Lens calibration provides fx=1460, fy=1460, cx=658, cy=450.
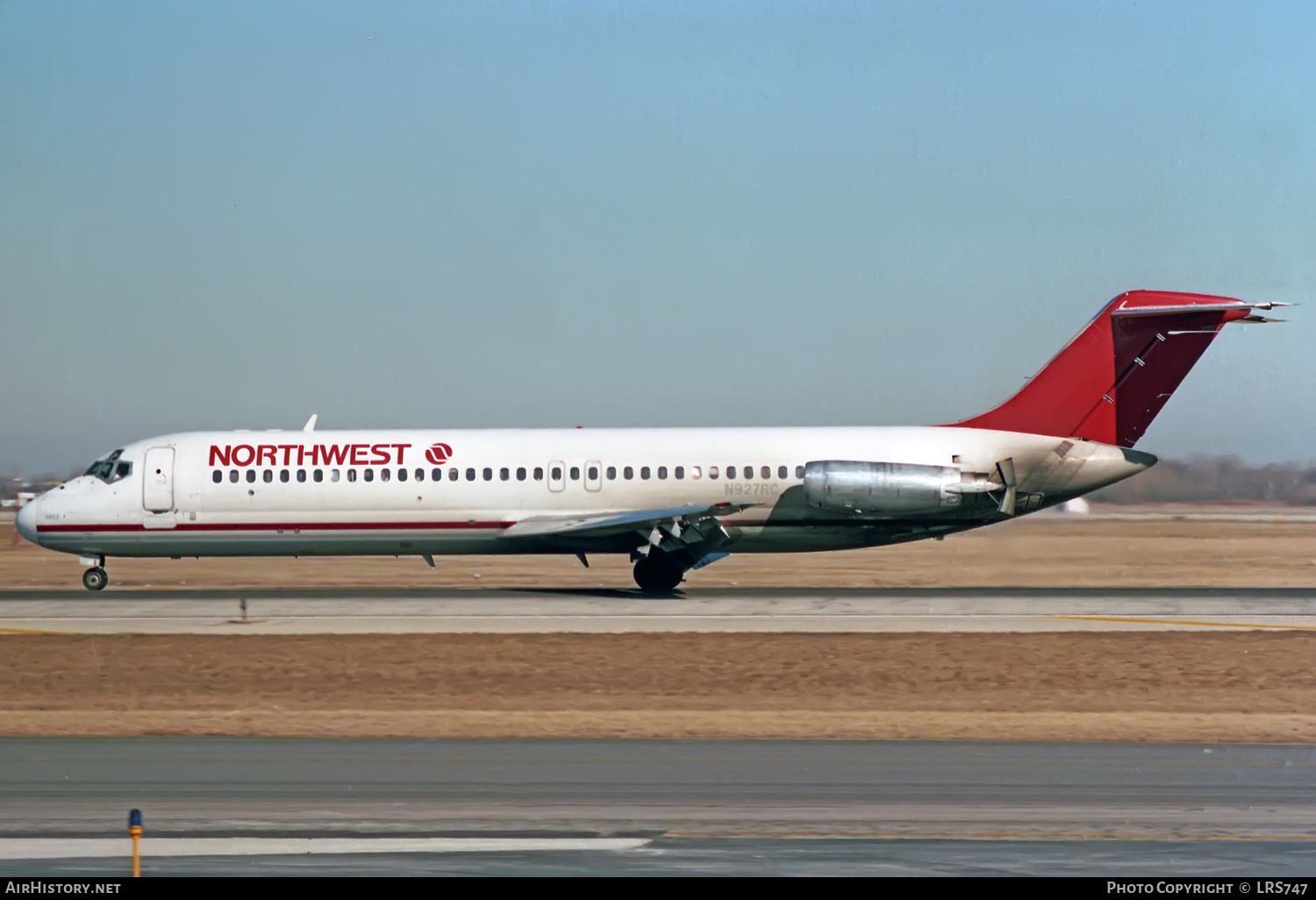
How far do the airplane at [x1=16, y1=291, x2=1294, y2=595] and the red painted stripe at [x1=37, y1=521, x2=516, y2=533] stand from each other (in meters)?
0.04

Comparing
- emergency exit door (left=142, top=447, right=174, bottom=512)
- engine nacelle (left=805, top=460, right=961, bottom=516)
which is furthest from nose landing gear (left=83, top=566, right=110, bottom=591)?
engine nacelle (left=805, top=460, right=961, bottom=516)

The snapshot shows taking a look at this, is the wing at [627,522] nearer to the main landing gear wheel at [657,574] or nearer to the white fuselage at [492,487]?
the white fuselage at [492,487]

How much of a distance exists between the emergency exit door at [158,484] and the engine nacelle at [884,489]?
49.2 ft

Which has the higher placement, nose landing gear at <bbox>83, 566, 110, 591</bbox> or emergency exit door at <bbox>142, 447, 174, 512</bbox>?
emergency exit door at <bbox>142, 447, 174, 512</bbox>

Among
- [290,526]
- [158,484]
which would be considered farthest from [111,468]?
[290,526]

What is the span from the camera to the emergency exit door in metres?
34.4

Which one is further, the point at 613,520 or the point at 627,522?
the point at 613,520

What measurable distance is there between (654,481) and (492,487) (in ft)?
12.3

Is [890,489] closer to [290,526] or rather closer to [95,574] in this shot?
[290,526]

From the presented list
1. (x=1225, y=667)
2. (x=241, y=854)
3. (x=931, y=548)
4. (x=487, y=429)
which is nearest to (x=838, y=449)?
(x=487, y=429)

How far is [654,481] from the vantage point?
110 ft

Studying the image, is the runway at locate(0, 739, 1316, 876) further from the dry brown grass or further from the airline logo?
the airline logo

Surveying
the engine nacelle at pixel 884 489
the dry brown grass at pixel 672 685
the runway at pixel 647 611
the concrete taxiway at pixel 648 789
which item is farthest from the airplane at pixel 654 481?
the concrete taxiway at pixel 648 789

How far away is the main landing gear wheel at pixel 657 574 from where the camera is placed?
32.8 meters
